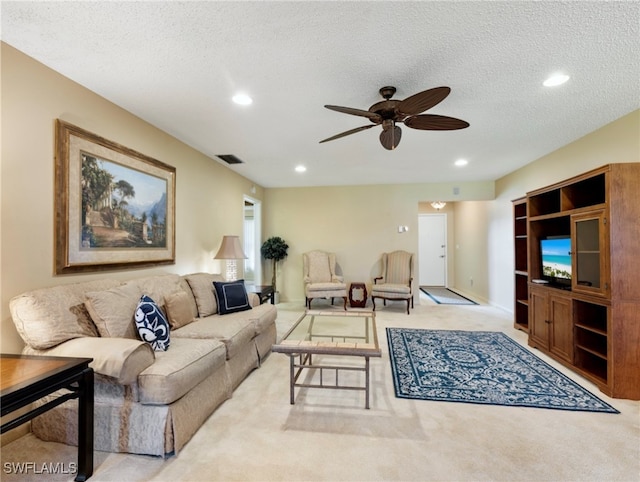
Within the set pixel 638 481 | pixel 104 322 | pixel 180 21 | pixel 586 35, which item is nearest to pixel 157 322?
pixel 104 322

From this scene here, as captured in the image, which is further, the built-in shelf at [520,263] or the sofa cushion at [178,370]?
the built-in shelf at [520,263]

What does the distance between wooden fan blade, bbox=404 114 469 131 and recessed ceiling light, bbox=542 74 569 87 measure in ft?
2.08

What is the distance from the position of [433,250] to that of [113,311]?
24.7 ft

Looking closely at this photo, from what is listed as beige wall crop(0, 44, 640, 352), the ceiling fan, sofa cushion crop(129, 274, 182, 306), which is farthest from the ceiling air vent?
the ceiling fan

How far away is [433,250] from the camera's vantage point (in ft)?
26.9

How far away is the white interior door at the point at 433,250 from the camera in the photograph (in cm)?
814

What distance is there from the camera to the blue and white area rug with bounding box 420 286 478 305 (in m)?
6.23

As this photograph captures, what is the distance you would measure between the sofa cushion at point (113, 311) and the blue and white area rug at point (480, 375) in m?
2.11

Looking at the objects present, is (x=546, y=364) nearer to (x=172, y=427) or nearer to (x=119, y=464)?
(x=172, y=427)

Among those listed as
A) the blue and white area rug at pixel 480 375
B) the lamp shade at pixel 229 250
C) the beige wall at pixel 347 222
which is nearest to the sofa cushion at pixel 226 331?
the lamp shade at pixel 229 250

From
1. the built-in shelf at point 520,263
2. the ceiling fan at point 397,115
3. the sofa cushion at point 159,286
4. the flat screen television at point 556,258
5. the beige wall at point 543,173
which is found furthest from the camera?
the built-in shelf at point 520,263

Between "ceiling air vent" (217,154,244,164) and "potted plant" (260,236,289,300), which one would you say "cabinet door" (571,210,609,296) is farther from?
"potted plant" (260,236,289,300)

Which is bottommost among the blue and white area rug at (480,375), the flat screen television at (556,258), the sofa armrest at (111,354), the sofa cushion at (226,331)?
the blue and white area rug at (480,375)

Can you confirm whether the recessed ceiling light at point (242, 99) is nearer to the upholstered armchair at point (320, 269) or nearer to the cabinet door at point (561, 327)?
the cabinet door at point (561, 327)
